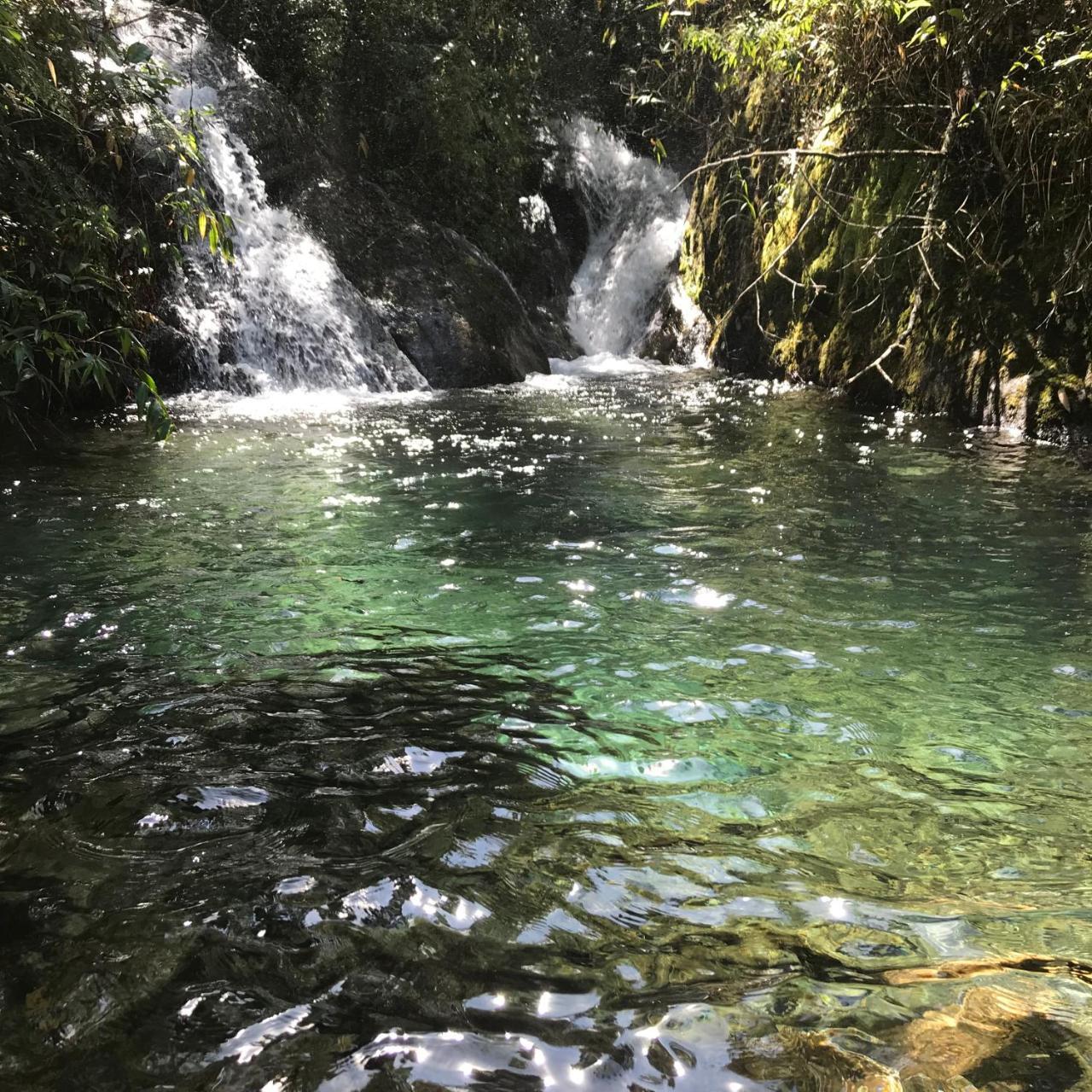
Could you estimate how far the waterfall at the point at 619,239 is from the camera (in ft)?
59.5

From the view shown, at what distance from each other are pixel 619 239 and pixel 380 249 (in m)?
6.98

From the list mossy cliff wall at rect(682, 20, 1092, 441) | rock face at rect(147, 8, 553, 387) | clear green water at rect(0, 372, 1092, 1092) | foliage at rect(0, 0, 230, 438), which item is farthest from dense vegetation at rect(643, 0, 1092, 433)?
rock face at rect(147, 8, 553, 387)

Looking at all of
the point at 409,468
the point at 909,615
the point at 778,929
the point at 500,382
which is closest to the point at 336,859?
the point at 778,929

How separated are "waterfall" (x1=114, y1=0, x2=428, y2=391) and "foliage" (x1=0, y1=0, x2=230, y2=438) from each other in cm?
379

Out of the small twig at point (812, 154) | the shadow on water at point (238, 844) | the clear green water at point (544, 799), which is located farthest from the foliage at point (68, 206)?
the small twig at point (812, 154)

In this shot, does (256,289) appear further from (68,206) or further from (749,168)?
(749,168)

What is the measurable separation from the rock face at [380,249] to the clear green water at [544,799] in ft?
27.0

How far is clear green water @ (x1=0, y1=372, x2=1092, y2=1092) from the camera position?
5.00 feet

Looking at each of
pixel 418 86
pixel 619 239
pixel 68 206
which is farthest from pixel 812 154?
pixel 619 239

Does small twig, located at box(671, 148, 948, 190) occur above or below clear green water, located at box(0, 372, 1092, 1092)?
above

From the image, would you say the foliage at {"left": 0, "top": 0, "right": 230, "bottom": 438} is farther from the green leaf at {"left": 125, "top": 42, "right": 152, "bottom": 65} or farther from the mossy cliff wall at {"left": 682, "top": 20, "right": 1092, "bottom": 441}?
the mossy cliff wall at {"left": 682, "top": 20, "right": 1092, "bottom": 441}

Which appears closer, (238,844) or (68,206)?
(238,844)

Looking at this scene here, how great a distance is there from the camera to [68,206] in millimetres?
5336

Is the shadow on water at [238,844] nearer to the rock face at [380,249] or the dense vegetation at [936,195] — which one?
the dense vegetation at [936,195]
